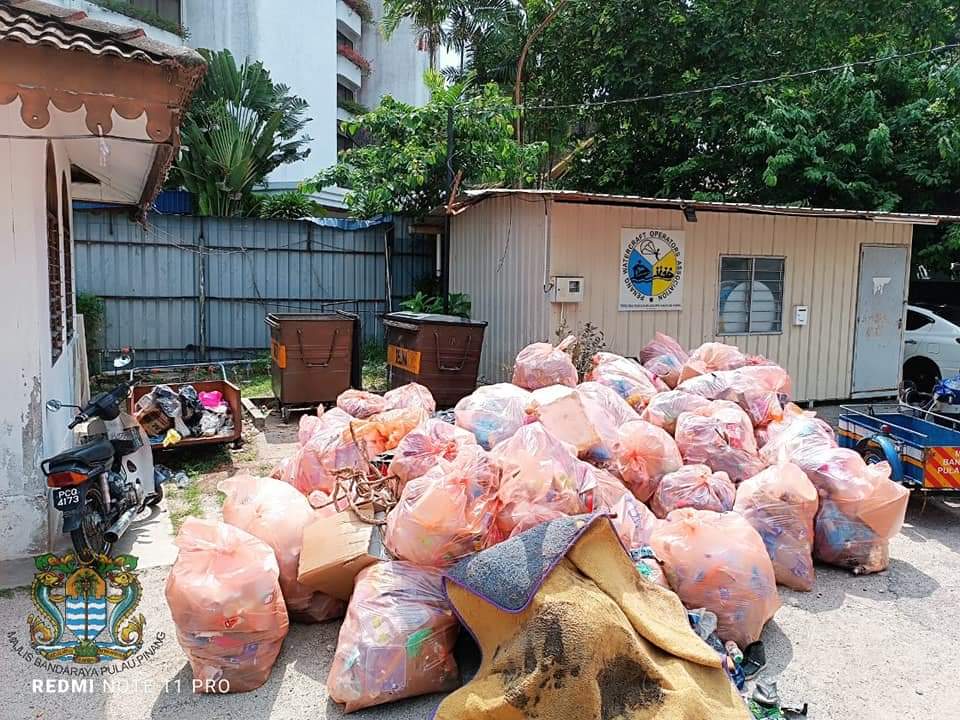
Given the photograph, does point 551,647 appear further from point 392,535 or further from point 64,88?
point 64,88

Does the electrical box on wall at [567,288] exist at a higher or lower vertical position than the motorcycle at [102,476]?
higher

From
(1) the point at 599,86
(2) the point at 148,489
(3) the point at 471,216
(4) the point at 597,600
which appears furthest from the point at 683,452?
(1) the point at 599,86

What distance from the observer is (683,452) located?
526 cm

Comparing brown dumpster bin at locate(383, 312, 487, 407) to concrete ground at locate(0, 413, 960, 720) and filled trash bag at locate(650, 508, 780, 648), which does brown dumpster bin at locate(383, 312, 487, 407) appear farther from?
filled trash bag at locate(650, 508, 780, 648)

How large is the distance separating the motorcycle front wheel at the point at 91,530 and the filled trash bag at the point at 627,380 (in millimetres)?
4006

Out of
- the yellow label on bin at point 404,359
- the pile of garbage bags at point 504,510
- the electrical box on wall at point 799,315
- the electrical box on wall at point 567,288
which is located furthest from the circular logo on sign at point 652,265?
the pile of garbage bags at point 504,510

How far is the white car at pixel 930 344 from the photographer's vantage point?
10391mm

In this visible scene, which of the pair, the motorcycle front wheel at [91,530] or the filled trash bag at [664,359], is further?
the filled trash bag at [664,359]

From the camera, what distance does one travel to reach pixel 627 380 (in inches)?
259

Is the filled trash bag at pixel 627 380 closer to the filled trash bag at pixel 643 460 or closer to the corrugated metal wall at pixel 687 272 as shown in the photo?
the filled trash bag at pixel 643 460

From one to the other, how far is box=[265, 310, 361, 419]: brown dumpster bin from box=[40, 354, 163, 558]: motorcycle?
2.42 m

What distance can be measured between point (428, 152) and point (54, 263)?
21.0 feet

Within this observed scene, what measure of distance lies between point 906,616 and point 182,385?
581cm

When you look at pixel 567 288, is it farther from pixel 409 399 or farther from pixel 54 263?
pixel 54 263
